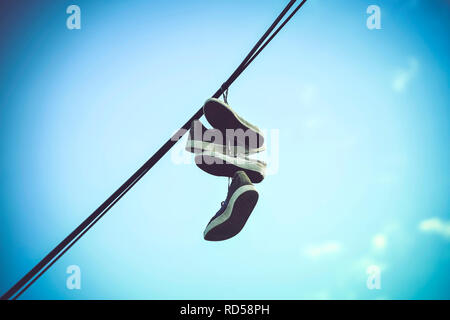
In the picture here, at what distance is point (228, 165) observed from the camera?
211 cm

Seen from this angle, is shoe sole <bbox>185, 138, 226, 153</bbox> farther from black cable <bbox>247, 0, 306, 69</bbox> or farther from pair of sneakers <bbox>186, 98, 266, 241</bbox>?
black cable <bbox>247, 0, 306, 69</bbox>

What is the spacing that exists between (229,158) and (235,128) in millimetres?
283

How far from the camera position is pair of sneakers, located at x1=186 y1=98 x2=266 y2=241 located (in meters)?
2.05

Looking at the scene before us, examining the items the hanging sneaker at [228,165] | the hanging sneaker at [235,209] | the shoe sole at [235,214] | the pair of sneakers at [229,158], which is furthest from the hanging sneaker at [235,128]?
the shoe sole at [235,214]

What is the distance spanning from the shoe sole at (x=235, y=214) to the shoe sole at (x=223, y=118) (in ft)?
1.59

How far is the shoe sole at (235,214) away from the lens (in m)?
1.99

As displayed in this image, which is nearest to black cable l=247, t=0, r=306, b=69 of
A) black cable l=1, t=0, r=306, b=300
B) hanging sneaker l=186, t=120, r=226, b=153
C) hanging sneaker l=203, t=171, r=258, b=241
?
black cable l=1, t=0, r=306, b=300

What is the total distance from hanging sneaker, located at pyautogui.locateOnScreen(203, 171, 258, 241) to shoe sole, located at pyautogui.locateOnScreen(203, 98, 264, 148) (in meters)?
0.36

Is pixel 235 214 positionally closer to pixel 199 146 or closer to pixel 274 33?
pixel 199 146
